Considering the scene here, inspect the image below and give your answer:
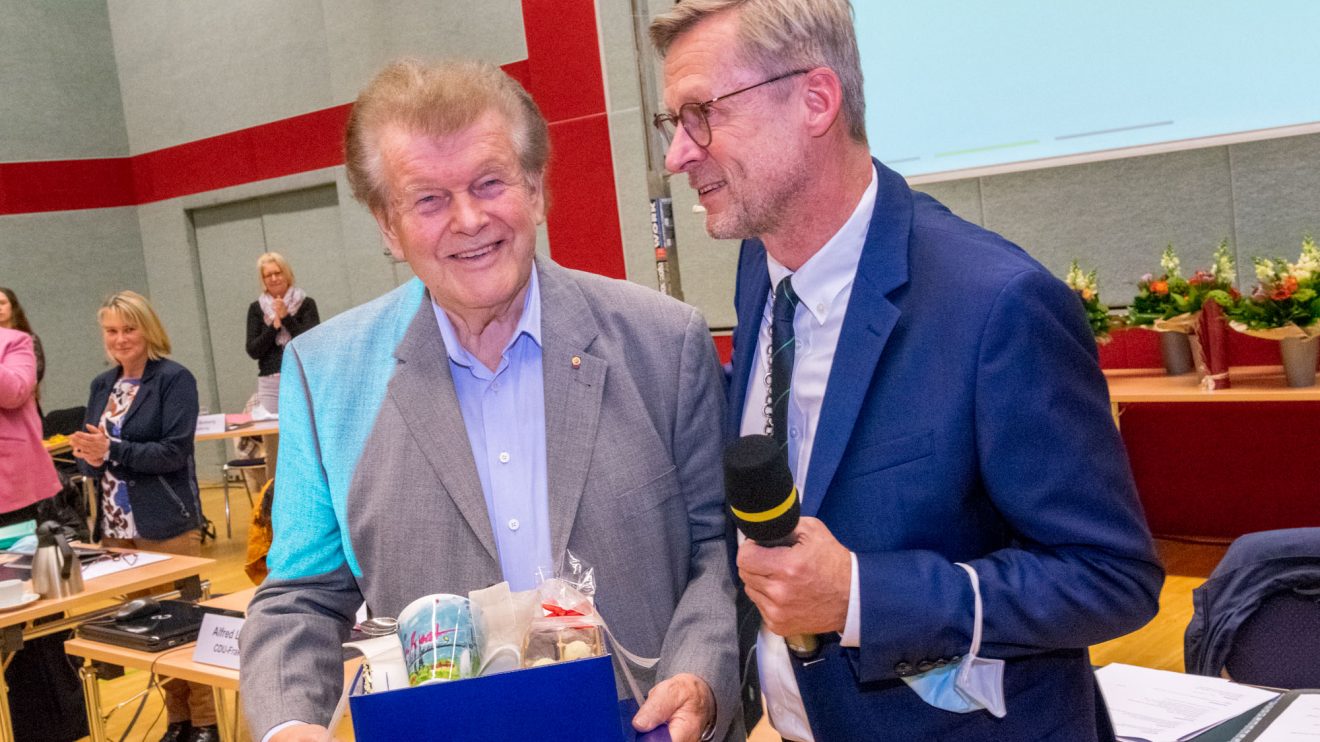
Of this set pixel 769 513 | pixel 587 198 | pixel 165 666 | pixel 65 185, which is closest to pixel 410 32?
pixel 587 198

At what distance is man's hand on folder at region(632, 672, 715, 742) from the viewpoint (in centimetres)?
124

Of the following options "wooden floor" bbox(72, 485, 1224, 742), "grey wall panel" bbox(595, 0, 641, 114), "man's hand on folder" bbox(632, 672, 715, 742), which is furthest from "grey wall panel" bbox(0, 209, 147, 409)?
"man's hand on folder" bbox(632, 672, 715, 742)

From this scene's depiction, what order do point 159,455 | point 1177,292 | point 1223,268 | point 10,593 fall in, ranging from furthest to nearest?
point 159,455 < point 1177,292 < point 1223,268 < point 10,593

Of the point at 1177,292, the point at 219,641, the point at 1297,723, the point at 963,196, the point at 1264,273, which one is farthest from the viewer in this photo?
the point at 963,196

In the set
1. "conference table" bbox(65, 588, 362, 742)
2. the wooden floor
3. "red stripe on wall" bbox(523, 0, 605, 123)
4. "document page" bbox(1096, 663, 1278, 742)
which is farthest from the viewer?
"red stripe on wall" bbox(523, 0, 605, 123)

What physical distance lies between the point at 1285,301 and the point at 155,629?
4266 mm

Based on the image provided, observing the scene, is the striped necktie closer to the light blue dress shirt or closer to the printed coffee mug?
the light blue dress shirt

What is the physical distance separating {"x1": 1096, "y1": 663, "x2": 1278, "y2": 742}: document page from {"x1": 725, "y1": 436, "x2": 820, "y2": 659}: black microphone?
3.32ft

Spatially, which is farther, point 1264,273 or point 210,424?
point 210,424

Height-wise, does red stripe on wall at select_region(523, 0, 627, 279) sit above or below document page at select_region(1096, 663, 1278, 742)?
above

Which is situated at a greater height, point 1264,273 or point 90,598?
point 1264,273

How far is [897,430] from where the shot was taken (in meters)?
1.30

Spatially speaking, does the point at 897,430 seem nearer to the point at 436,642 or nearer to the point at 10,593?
the point at 436,642

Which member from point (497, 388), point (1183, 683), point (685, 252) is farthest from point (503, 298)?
point (685, 252)
